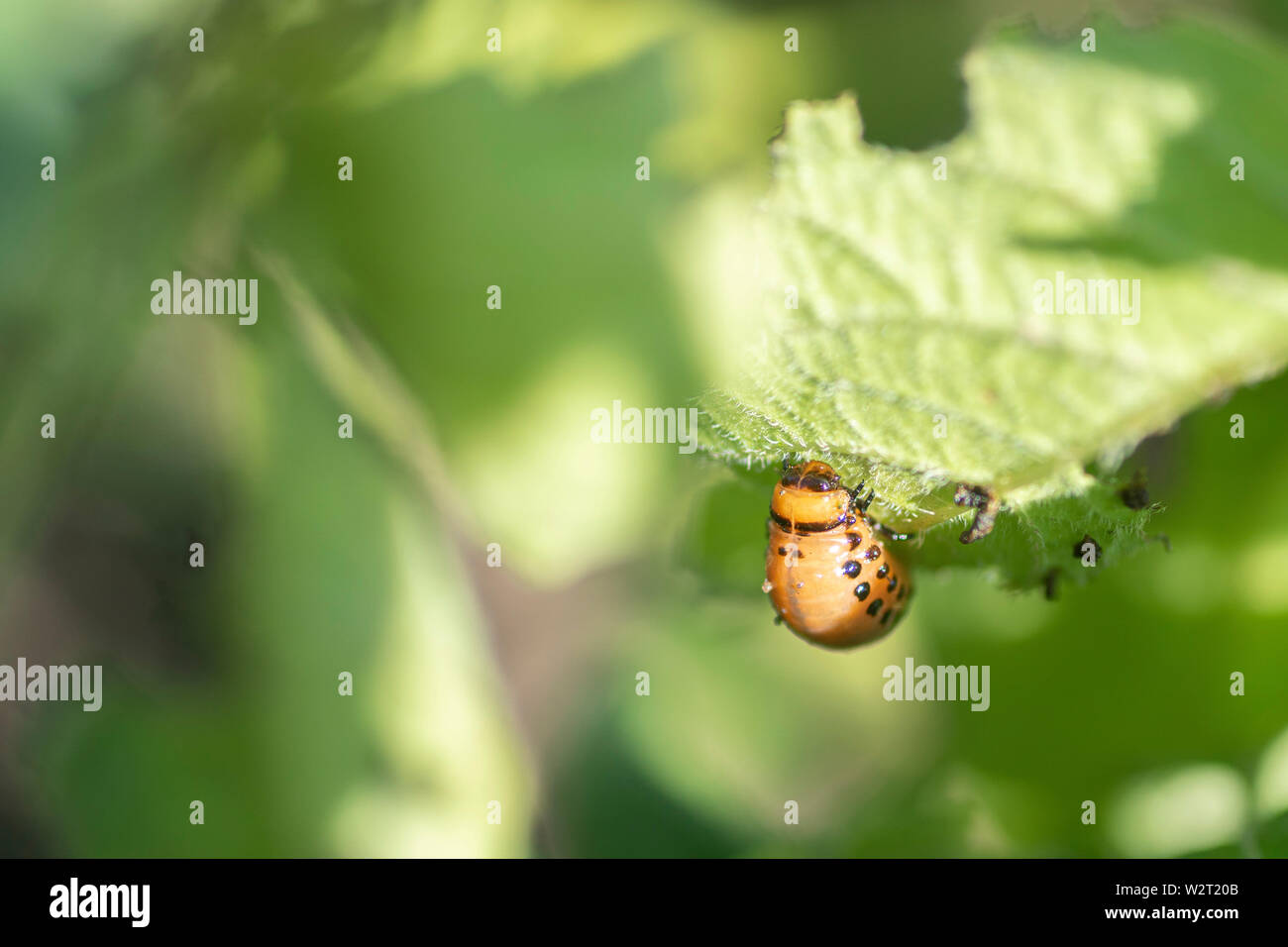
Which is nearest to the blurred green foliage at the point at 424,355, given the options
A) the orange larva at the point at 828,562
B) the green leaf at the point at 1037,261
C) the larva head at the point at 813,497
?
the orange larva at the point at 828,562

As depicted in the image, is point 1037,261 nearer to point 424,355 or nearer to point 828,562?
point 828,562

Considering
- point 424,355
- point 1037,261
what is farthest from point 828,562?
point 424,355

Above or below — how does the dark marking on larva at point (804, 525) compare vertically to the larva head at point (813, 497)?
below

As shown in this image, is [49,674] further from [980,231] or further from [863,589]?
[980,231]

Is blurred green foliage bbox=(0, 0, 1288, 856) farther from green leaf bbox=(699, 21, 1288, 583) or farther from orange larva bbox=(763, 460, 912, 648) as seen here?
green leaf bbox=(699, 21, 1288, 583)

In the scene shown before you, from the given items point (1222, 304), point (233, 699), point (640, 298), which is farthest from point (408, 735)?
point (1222, 304)

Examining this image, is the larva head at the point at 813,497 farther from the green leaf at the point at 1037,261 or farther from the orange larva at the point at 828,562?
Result: the green leaf at the point at 1037,261
